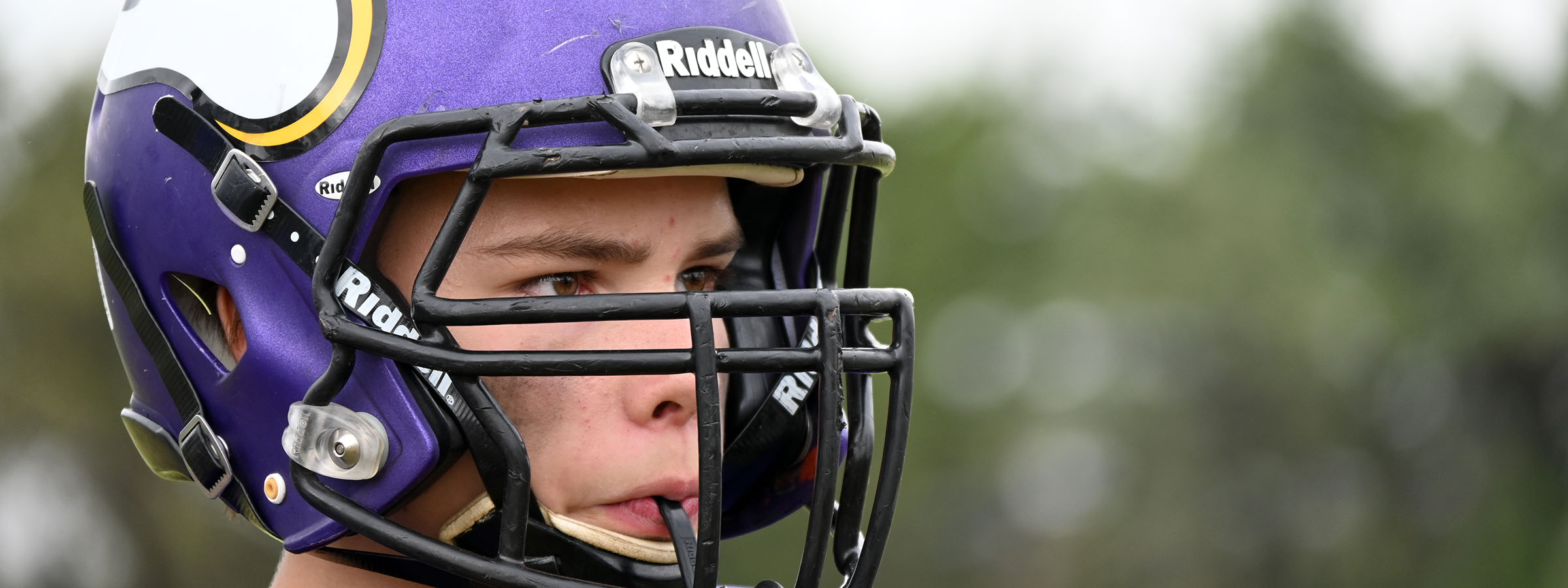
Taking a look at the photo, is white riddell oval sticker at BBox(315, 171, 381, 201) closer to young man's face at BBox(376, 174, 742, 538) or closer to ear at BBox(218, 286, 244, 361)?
young man's face at BBox(376, 174, 742, 538)

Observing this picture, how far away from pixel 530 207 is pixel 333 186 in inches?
10.5

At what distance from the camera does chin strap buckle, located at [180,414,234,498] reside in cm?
200

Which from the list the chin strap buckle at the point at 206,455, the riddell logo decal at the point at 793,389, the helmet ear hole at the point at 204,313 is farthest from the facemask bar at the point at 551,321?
the riddell logo decal at the point at 793,389

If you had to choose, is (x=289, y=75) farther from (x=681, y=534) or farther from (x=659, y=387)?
(x=681, y=534)

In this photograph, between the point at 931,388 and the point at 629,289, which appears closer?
the point at 629,289

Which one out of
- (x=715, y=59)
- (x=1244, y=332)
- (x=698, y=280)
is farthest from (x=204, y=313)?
(x=1244, y=332)

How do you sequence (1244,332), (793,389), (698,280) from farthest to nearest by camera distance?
(1244,332) → (793,389) → (698,280)

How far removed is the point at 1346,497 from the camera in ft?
74.2

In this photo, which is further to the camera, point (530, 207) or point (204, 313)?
point (204, 313)

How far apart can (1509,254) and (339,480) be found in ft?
76.8

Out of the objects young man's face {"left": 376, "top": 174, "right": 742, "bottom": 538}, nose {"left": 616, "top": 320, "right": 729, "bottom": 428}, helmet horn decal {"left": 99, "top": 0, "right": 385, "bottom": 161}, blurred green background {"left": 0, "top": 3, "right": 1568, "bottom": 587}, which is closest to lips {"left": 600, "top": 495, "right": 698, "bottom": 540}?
young man's face {"left": 376, "top": 174, "right": 742, "bottom": 538}

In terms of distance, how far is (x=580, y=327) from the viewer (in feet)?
6.40

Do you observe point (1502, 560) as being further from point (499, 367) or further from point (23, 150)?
point (499, 367)

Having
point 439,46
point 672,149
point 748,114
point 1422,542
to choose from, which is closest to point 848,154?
point 748,114
